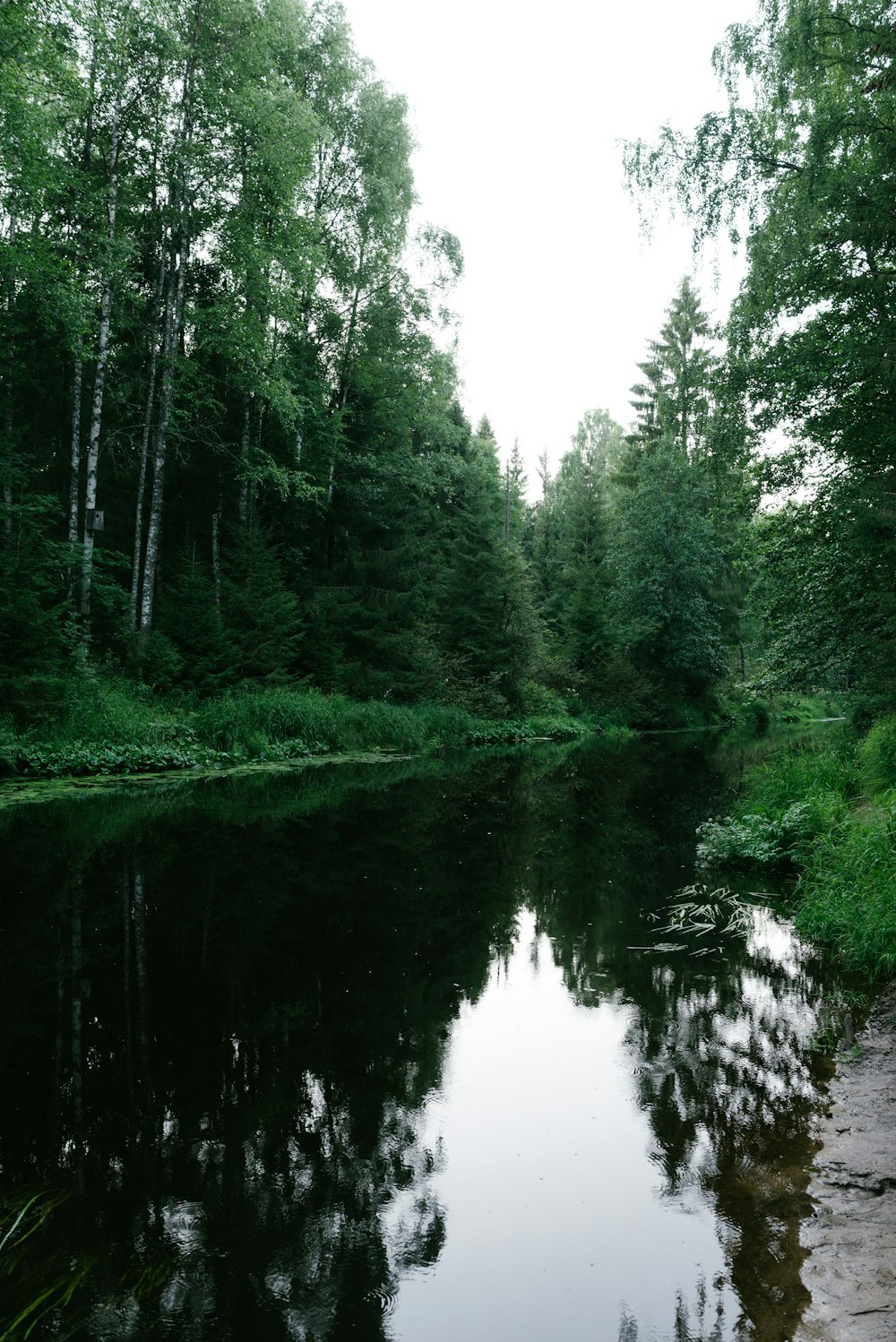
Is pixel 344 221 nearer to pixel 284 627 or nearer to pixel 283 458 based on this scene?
pixel 283 458

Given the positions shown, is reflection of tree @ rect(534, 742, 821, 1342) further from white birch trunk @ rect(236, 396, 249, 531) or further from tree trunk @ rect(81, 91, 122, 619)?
white birch trunk @ rect(236, 396, 249, 531)

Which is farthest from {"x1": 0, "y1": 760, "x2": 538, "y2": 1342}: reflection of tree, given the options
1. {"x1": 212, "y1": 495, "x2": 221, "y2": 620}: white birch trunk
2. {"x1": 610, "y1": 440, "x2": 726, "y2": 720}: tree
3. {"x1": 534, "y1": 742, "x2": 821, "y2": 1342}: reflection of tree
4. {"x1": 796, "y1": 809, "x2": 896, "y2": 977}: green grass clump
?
{"x1": 610, "y1": 440, "x2": 726, "y2": 720}: tree

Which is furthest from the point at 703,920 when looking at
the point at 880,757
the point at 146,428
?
the point at 146,428

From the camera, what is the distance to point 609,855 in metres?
10.1

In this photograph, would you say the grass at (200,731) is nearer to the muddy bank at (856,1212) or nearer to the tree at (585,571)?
the muddy bank at (856,1212)

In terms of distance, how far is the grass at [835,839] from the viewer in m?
5.97

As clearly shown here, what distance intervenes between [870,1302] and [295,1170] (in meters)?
2.07

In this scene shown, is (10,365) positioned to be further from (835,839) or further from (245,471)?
(835,839)

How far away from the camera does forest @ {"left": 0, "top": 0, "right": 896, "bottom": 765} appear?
36.5ft

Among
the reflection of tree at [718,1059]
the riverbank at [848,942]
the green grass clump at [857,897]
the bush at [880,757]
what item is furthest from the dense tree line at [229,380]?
the reflection of tree at [718,1059]

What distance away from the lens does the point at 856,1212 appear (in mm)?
3086

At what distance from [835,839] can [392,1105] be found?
578 cm

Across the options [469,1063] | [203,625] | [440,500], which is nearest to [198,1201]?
[469,1063]

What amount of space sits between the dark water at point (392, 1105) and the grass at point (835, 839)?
1.38 feet
